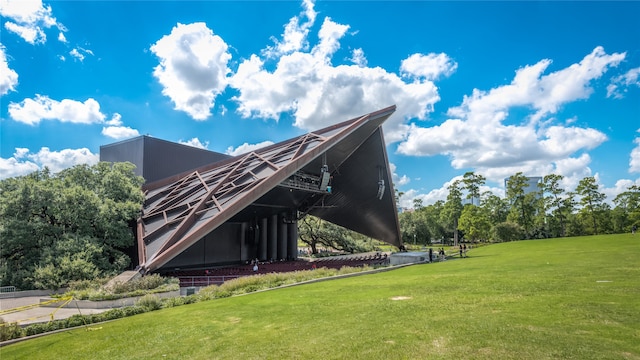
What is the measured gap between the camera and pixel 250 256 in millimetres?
42781

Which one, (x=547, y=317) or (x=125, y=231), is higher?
A: (x=125, y=231)

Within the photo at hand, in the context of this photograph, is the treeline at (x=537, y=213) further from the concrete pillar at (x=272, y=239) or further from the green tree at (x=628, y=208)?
the concrete pillar at (x=272, y=239)

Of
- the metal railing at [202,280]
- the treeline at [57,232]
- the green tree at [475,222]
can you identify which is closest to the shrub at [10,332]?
the treeline at [57,232]

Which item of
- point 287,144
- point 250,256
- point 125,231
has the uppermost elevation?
point 287,144

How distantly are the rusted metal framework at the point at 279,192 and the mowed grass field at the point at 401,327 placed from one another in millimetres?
9989

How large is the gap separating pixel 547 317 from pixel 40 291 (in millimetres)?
23136

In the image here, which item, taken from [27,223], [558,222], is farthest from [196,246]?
[558,222]

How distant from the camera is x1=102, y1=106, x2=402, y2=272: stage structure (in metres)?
22.1

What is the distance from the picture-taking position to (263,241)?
138 ft

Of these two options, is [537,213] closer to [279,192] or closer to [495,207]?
[495,207]

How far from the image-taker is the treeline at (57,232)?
64.9ft

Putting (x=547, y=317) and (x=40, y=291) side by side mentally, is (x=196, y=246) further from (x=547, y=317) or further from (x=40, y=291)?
(x=547, y=317)

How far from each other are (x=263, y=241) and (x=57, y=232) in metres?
22.7

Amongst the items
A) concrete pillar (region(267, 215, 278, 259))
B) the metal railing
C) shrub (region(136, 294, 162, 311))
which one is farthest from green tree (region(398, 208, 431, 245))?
shrub (region(136, 294, 162, 311))
